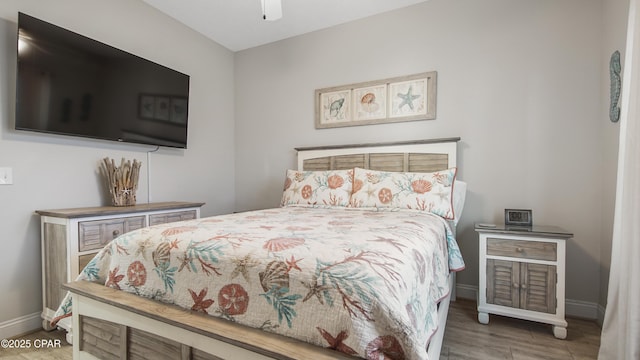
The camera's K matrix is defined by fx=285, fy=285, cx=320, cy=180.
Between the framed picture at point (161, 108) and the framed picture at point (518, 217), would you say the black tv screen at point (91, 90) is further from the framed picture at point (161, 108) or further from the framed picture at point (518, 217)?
the framed picture at point (518, 217)

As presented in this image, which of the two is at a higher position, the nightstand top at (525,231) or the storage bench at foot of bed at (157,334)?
the nightstand top at (525,231)

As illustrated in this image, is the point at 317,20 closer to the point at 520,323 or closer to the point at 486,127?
the point at 486,127

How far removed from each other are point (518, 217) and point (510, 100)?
97 cm

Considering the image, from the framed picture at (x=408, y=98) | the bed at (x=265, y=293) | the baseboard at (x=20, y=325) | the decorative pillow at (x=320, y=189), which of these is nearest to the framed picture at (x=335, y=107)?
the framed picture at (x=408, y=98)

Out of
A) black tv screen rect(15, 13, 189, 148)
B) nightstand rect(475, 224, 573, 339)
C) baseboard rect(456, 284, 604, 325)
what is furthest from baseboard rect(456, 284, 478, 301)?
black tv screen rect(15, 13, 189, 148)

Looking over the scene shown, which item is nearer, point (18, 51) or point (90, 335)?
point (90, 335)

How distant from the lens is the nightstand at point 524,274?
1.85 metres

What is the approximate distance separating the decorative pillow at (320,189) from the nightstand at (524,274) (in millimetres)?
1066

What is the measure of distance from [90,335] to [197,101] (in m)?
2.51

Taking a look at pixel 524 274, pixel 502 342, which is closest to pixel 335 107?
pixel 524 274

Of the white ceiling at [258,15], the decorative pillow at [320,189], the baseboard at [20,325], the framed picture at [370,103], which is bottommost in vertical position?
the baseboard at [20,325]

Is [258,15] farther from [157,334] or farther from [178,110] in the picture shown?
[157,334]

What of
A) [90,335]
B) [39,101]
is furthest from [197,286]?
[39,101]

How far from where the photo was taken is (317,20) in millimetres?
2992
